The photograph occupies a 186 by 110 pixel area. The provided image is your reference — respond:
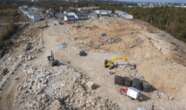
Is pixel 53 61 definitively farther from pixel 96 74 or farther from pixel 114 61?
pixel 114 61

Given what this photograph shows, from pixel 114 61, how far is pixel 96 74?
179 inches

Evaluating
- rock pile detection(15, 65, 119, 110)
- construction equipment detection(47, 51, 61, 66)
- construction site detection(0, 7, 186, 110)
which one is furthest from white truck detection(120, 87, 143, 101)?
construction equipment detection(47, 51, 61, 66)

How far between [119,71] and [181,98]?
9564mm

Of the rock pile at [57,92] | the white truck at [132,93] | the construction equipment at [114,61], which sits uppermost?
the white truck at [132,93]


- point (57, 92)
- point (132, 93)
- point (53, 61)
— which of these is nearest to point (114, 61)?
point (53, 61)

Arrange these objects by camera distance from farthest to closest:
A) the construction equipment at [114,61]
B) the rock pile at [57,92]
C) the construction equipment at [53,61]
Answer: the construction equipment at [53,61] < the construction equipment at [114,61] < the rock pile at [57,92]

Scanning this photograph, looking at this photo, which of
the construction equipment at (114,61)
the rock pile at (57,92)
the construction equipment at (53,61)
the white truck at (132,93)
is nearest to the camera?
the white truck at (132,93)

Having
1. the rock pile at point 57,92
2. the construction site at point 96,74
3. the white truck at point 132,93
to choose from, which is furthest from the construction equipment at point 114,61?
the white truck at point 132,93

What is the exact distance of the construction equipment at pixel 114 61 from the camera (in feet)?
143

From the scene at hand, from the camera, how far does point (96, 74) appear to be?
136ft

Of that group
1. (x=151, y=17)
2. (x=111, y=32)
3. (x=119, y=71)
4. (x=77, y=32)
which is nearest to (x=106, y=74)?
(x=119, y=71)

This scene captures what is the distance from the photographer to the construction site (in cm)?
3484

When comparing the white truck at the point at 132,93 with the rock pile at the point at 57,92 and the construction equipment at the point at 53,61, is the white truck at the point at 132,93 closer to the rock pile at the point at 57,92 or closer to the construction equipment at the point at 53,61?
the rock pile at the point at 57,92

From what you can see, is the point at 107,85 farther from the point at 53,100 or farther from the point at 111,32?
the point at 111,32
